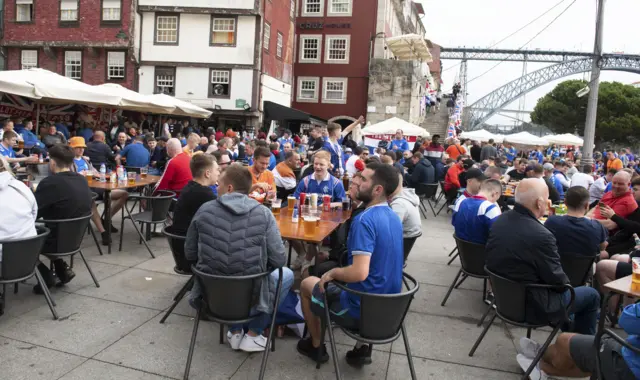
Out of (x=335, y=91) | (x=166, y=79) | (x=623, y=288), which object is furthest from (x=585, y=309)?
(x=335, y=91)

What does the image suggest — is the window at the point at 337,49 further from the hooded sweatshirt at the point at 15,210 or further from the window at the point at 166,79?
the hooded sweatshirt at the point at 15,210

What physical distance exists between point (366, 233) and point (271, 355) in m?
1.47

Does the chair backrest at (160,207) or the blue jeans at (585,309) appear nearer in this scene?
the blue jeans at (585,309)

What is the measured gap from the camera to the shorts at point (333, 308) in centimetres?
318

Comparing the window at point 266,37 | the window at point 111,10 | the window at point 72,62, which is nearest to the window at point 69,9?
the window at point 111,10

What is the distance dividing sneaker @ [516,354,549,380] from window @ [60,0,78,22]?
967 inches

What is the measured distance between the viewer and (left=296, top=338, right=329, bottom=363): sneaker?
3.58 m

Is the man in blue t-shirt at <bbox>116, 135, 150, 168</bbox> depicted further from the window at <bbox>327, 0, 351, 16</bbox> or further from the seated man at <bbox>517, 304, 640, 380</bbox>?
the window at <bbox>327, 0, 351, 16</bbox>

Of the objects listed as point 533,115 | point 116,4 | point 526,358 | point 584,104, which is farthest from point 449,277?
point 533,115

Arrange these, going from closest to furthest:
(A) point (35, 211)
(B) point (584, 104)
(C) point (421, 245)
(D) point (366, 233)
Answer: (D) point (366, 233) < (A) point (35, 211) < (C) point (421, 245) < (B) point (584, 104)

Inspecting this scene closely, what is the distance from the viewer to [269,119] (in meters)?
22.9

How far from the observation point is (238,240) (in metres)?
3.25

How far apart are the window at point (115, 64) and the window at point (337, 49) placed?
486 inches

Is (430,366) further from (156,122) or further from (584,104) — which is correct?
(584,104)
